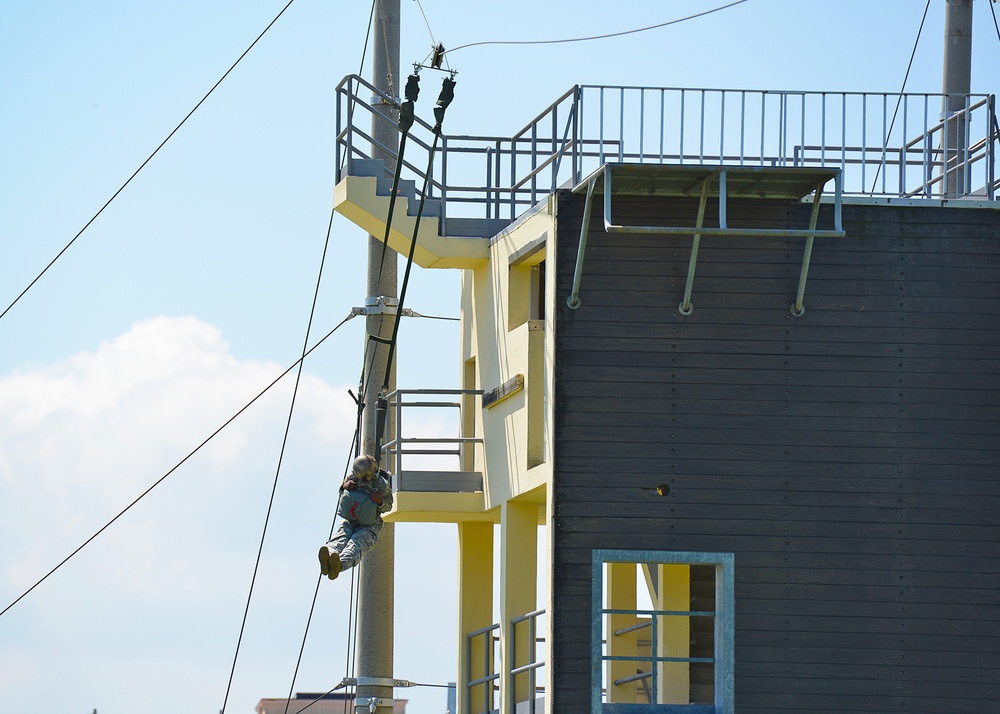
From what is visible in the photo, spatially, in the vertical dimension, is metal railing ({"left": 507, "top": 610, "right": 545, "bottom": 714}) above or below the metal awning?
below

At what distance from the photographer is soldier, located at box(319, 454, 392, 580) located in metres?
25.7

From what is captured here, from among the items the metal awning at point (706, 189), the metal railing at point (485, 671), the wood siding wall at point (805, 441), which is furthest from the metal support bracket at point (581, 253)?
the metal railing at point (485, 671)

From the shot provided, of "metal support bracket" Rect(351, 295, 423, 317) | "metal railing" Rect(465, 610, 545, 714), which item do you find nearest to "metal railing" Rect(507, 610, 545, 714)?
"metal railing" Rect(465, 610, 545, 714)

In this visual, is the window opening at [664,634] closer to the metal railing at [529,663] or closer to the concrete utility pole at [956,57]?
the metal railing at [529,663]

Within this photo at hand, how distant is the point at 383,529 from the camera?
100ft

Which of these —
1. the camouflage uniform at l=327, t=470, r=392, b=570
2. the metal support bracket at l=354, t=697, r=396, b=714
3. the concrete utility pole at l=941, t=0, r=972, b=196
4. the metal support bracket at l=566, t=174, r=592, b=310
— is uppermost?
the concrete utility pole at l=941, t=0, r=972, b=196

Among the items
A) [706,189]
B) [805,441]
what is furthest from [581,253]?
[805,441]

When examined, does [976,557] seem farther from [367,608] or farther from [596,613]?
[367,608]

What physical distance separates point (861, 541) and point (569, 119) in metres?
6.24

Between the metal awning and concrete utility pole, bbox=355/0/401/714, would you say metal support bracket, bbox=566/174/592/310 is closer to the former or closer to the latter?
the metal awning

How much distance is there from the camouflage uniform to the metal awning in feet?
11.9

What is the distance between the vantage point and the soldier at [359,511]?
2572 centimetres

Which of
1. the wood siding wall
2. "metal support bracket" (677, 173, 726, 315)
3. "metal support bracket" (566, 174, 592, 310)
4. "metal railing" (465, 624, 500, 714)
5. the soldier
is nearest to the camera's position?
"metal support bracket" (677, 173, 726, 315)

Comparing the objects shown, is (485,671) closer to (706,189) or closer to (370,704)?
(370,704)
